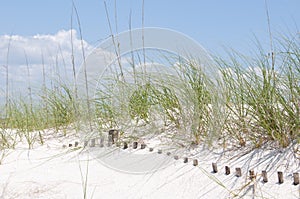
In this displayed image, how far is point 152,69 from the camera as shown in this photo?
11.5 ft

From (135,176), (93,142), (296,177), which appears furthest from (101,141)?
(296,177)

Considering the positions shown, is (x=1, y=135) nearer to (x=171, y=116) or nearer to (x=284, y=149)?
(x=171, y=116)

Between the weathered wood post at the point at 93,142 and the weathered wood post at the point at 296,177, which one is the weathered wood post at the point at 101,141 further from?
the weathered wood post at the point at 296,177

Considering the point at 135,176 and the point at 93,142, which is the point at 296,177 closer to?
the point at 135,176

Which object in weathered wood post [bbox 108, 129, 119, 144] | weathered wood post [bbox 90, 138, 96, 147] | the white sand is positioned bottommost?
the white sand

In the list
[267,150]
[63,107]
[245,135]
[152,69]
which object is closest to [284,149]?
[267,150]

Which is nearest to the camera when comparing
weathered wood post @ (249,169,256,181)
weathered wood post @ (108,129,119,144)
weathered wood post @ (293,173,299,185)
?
weathered wood post @ (293,173,299,185)

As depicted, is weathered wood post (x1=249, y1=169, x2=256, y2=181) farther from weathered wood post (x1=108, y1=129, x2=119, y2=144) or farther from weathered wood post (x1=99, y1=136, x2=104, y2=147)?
weathered wood post (x1=99, y1=136, x2=104, y2=147)

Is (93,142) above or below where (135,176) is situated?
above

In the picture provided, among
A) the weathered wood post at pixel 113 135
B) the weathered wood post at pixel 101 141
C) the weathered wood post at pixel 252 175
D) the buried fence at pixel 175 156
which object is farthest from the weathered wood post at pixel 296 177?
the weathered wood post at pixel 101 141

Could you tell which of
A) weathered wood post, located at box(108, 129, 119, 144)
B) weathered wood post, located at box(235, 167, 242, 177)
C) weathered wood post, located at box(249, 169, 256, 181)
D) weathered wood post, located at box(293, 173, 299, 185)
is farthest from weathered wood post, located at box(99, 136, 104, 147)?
weathered wood post, located at box(293, 173, 299, 185)

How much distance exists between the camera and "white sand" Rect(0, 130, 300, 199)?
2.17 metres

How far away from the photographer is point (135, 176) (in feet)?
8.64

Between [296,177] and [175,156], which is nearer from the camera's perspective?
[296,177]
